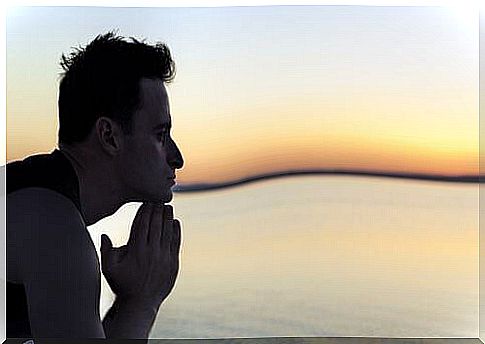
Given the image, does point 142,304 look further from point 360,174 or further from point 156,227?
point 360,174

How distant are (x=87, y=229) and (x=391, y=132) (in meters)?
1.87

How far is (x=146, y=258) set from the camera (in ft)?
17.8

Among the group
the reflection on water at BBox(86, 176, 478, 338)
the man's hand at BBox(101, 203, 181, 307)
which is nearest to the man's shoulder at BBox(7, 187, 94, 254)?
the man's hand at BBox(101, 203, 181, 307)

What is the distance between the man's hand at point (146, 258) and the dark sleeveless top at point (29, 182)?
36 centimetres

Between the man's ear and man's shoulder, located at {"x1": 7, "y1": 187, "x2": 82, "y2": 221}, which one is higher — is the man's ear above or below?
above

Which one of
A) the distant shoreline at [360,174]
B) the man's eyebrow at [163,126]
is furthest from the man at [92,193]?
the distant shoreline at [360,174]

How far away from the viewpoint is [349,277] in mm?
5457

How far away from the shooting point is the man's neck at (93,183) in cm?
533

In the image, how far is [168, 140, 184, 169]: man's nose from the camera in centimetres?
542

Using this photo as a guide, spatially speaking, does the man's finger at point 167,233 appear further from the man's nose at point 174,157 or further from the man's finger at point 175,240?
the man's nose at point 174,157

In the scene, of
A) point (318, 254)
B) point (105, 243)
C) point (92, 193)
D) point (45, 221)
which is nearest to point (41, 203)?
point (45, 221)

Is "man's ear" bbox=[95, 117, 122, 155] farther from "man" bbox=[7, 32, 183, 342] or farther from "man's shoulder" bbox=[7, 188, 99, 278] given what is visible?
Answer: "man's shoulder" bbox=[7, 188, 99, 278]

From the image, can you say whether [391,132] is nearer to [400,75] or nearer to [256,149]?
[400,75]

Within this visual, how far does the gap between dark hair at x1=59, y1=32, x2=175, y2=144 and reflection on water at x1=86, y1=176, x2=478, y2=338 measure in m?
0.65
